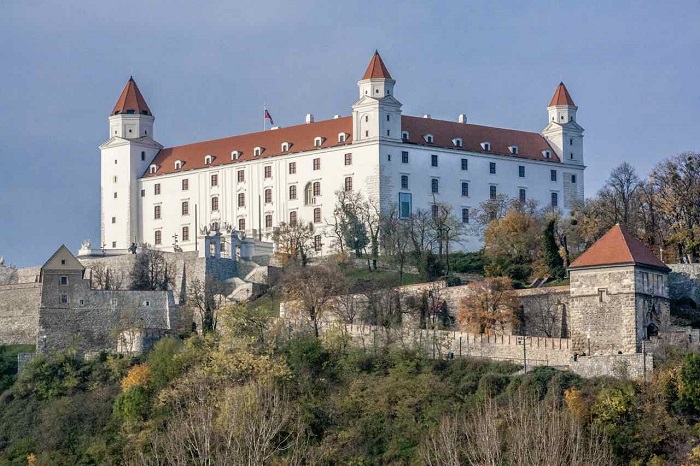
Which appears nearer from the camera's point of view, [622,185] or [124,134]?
[622,185]

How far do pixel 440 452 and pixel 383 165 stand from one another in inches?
1257

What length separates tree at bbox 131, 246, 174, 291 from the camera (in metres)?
77.6

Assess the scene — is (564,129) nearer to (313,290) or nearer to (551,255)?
(551,255)

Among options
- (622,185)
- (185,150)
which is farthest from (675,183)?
(185,150)

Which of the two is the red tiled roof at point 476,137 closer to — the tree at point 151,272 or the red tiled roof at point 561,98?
the red tiled roof at point 561,98

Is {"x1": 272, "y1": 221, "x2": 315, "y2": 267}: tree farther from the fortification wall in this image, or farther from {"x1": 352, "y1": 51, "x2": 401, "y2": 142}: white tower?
the fortification wall

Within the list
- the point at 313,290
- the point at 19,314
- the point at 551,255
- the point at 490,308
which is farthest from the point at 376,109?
the point at 490,308

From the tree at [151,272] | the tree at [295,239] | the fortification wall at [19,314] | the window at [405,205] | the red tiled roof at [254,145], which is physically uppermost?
the red tiled roof at [254,145]

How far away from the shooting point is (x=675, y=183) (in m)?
71.8

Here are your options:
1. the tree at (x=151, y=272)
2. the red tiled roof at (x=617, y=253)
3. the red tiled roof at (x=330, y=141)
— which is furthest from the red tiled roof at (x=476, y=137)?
the red tiled roof at (x=617, y=253)

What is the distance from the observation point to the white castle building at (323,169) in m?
84.4

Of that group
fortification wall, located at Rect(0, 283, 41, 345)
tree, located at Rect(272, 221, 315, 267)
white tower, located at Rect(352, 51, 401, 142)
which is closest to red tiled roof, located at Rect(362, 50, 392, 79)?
white tower, located at Rect(352, 51, 401, 142)

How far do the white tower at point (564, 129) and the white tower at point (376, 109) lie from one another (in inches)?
366

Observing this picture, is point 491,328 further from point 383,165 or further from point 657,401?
point 383,165
